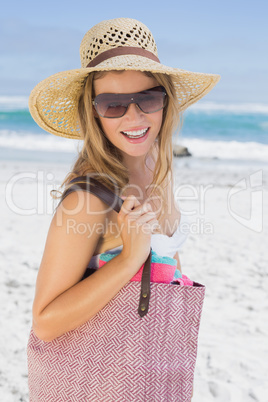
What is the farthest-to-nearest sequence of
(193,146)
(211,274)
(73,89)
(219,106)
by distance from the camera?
(219,106) → (193,146) → (211,274) → (73,89)

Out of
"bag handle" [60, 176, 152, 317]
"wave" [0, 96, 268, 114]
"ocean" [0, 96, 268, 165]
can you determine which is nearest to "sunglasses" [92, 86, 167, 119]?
"bag handle" [60, 176, 152, 317]

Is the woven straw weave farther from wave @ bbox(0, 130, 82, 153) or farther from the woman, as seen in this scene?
wave @ bbox(0, 130, 82, 153)

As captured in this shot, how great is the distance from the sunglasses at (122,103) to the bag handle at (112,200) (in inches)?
13.8

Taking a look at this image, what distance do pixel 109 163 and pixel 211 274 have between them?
308cm

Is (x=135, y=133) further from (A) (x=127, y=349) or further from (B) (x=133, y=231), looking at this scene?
(A) (x=127, y=349)

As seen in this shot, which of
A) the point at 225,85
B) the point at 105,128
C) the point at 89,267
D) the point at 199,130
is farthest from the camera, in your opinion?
the point at 225,85

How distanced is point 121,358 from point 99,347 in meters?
0.08

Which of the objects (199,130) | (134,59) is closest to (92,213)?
(134,59)

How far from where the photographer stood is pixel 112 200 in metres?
1.36

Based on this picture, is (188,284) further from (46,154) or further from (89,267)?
(46,154)

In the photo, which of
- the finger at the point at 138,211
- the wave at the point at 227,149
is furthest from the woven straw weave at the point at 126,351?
the wave at the point at 227,149

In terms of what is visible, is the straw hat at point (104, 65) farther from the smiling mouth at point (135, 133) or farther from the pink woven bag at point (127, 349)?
the pink woven bag at point (127, 349)

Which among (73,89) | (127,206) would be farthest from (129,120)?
(127,206)

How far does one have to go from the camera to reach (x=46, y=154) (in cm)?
1344
